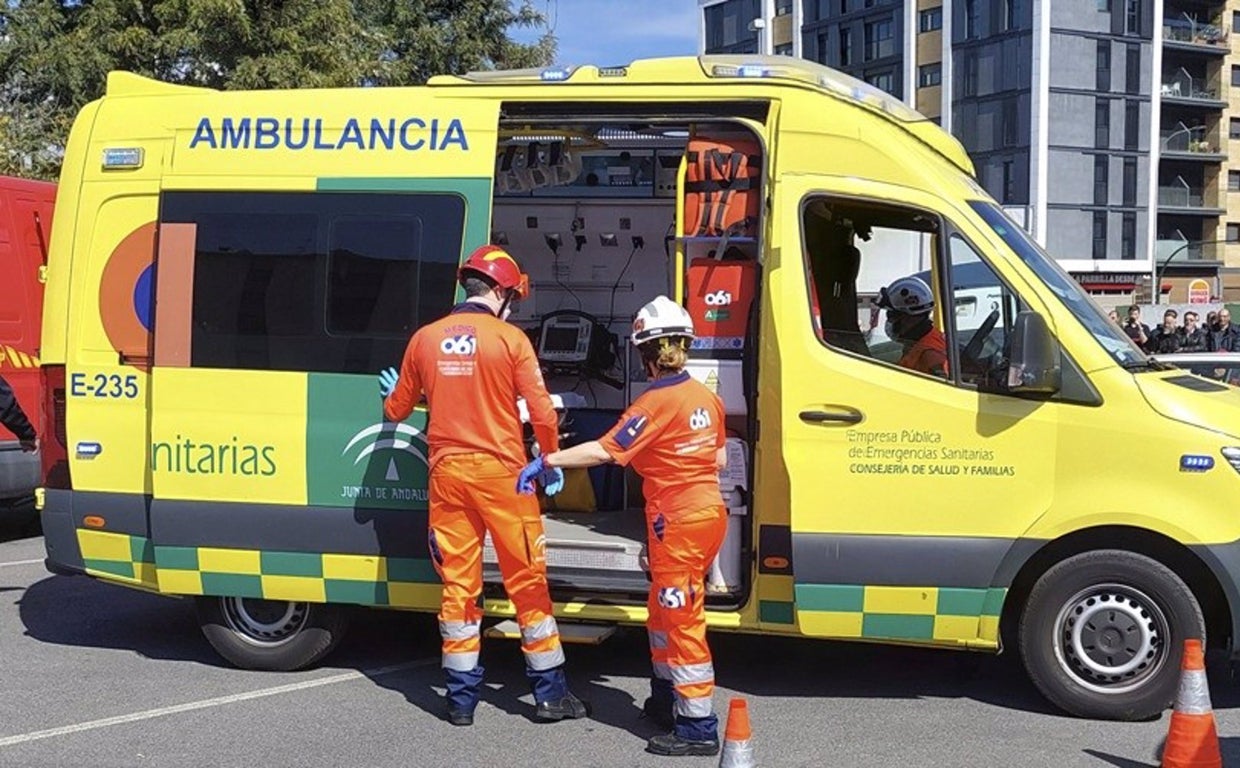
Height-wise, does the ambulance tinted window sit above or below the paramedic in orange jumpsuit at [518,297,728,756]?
above

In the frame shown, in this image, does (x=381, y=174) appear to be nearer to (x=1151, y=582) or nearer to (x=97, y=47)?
(x=1151, y=582)

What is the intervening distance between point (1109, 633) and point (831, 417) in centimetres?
148

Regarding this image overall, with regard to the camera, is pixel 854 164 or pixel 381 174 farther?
pixel 381 174

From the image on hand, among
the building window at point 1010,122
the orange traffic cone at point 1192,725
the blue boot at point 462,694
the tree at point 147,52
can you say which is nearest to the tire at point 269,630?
the blue boot at point 462,694

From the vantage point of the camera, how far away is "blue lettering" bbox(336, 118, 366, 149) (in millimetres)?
6043

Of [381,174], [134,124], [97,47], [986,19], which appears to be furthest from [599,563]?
[986,19]

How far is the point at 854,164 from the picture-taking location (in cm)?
564

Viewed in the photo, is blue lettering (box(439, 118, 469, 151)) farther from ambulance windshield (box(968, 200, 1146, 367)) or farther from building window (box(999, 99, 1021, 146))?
building window (box(999, 99, 1021, 146))

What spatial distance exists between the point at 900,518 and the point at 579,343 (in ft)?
11.2

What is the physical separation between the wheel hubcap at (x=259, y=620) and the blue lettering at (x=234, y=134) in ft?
7.27

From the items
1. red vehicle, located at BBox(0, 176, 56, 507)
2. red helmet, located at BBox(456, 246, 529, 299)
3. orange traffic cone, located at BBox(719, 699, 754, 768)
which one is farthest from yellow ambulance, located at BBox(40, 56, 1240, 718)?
red vehicle, located at BBox(0, 176, 56, 507)

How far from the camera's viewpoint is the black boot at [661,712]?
17.5 ft

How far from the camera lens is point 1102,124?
5756 cm

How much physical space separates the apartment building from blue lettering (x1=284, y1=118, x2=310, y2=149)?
50.8 meters
